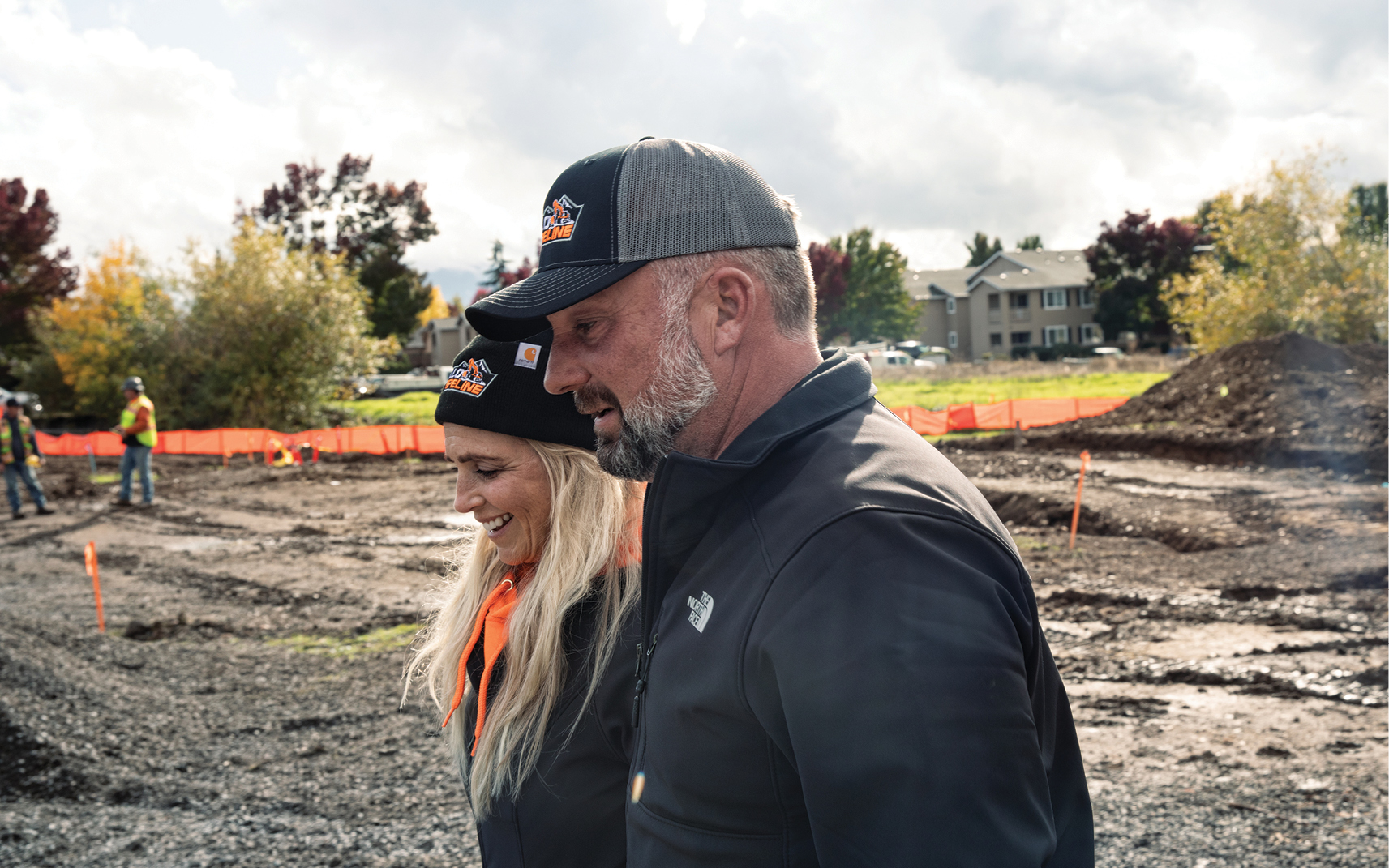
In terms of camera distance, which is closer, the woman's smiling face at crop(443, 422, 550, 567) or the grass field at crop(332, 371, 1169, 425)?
the woman's smiling face at crop(443, 422, 550, 567)

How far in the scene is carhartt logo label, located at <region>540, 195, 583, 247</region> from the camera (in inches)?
60.4

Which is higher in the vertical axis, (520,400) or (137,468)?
(520,400)

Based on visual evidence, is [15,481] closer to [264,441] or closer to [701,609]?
[264,441]

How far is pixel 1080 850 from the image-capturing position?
1447mm

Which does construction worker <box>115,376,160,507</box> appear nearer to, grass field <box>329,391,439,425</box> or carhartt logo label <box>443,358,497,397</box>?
grass field <box>329,391,439,425</box>

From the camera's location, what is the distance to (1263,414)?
18812mm

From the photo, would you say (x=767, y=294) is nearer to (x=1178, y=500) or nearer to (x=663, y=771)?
(x=663, y=771)

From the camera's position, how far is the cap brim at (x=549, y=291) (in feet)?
4.84

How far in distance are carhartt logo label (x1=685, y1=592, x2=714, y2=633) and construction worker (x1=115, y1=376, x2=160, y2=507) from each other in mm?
16599

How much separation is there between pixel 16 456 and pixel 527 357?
57.4ft

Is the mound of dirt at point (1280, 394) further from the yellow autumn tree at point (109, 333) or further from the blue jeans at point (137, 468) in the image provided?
the yellow autumn tree at point (109, 333)

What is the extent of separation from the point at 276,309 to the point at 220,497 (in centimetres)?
1292

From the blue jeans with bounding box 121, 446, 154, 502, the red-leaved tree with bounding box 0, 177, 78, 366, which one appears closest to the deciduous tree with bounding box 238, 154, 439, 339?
the red-leaved tree with bounding box 0, 177, 78, 366

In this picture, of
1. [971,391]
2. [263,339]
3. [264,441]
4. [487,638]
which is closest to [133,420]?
[264,441]
